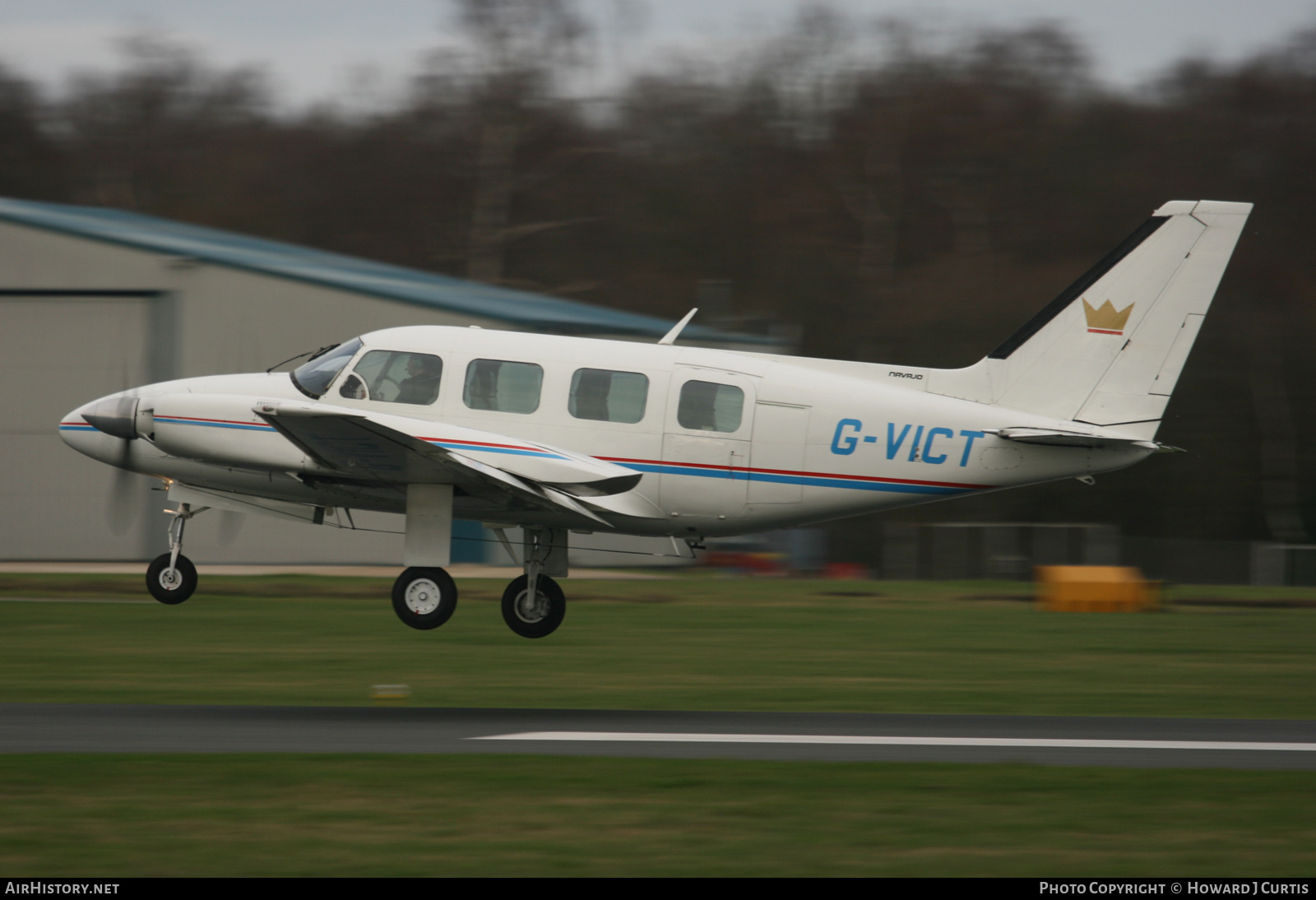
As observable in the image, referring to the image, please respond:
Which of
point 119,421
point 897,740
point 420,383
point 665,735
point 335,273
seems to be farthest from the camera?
point 335,273

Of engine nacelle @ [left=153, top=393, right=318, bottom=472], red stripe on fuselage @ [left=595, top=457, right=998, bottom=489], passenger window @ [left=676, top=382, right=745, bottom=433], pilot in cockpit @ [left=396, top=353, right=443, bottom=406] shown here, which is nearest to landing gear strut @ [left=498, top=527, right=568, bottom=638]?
red stripe on fuselage @ [left=595, top=457, right=998, bottom=489]

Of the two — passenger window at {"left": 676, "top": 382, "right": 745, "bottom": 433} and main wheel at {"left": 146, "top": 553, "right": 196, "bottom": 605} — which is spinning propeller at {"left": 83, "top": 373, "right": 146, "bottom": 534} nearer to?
main wheel at {"left": 146, "top": 553, "right": 196, "bottom": 605}

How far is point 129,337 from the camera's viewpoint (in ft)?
88.5

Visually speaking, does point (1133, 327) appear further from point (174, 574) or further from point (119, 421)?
point (174, 574)

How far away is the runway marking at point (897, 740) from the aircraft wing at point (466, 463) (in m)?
3.84

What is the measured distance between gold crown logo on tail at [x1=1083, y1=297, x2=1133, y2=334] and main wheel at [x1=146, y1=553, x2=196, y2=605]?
1019 cm

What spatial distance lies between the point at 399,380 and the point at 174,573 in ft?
11.9

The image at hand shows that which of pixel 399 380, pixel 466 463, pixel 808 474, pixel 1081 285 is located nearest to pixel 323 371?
pixel 399 380

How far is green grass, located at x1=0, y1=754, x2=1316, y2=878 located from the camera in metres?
6.91

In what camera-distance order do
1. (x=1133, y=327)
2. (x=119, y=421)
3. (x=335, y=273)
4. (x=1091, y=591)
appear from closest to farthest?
1. (x=1133, y=327)
2. (x=119, y=421)
3. (x=1091, y=591)
4. (x=335, y=273)

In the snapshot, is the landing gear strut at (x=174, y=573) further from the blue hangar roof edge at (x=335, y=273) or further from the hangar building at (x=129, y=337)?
the blue hangar roof edge at (x=335, y=273)

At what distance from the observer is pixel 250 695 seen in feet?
38.8

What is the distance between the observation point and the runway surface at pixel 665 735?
31.1ft
